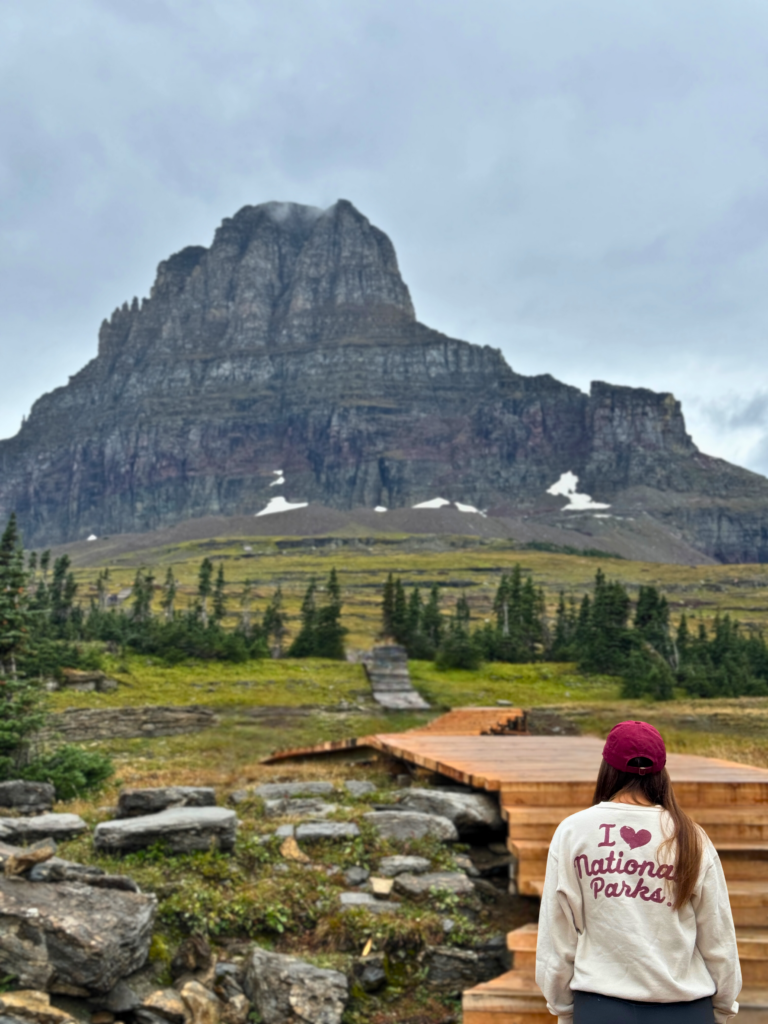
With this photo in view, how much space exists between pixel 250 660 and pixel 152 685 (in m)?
7.53

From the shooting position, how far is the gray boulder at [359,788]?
12078mm

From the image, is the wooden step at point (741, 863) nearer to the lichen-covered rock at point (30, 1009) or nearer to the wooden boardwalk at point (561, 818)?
the wooden boardwalk at point (561, 818)

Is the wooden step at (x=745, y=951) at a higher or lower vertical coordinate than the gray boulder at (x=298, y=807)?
higher

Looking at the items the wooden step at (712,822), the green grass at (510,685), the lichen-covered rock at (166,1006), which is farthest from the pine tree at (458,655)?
the lichen-covered rock at (166,1006)

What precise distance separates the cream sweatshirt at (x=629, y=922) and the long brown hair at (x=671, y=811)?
0.04 metres

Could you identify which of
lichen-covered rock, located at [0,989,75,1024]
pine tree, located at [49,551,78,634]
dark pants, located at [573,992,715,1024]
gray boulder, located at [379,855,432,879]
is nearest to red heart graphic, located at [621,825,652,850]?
dark pants, located at [573,992,715,1024]

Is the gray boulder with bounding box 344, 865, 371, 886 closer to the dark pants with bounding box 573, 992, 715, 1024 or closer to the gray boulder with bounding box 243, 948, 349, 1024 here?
the gray boulder with bounding box 243, 948, 349, 1024

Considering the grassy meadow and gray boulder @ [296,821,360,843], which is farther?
the grassy meadow

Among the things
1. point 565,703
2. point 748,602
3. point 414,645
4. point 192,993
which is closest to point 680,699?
point 565,703

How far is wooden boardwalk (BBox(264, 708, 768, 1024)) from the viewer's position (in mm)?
6066

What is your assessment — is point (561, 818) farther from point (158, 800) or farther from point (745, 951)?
point (158, 800)

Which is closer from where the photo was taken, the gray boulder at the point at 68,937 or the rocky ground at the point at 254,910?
the gray boulder at the point at 68,937

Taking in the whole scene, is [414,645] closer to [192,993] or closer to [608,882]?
[192,993]


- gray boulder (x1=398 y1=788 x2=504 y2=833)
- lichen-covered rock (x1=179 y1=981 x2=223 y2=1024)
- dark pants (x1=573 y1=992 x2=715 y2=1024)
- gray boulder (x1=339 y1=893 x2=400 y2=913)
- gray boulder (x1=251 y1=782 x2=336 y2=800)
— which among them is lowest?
lichen-covered rock (x1=179 y1=981 x2=223 y2=1024)
